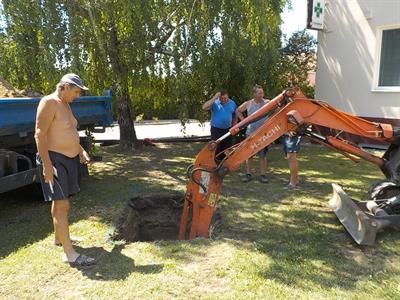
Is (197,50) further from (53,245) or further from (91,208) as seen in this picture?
(53,245)

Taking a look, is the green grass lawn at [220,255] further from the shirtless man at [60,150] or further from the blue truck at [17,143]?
the blue truck at [17,143]

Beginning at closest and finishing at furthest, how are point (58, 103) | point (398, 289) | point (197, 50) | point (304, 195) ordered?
point (398, 289), point (58, 103), point (304, 195), point (197, 50)

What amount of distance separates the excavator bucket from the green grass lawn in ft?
0.37

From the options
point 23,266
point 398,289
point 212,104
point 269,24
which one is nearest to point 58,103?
point 23,266

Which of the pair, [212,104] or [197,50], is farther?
[197,50]

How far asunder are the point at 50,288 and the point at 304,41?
1343cm

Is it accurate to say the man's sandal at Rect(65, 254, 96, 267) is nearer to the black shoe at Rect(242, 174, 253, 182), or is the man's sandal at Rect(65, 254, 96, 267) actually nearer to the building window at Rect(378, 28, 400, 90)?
the black shoe at Rect(242, 174, 253, 182)

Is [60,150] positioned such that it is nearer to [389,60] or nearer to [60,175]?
[60,175]

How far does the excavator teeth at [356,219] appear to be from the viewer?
14.6ft

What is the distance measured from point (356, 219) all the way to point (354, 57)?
305 inches

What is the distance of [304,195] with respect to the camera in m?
6.61

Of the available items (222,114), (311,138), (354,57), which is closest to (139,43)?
(222,114)

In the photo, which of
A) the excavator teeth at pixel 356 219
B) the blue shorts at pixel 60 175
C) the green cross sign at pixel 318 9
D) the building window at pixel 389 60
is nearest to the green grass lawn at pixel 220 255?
the excavator teeth at pixel 356 219

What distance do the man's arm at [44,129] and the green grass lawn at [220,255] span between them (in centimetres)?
99
